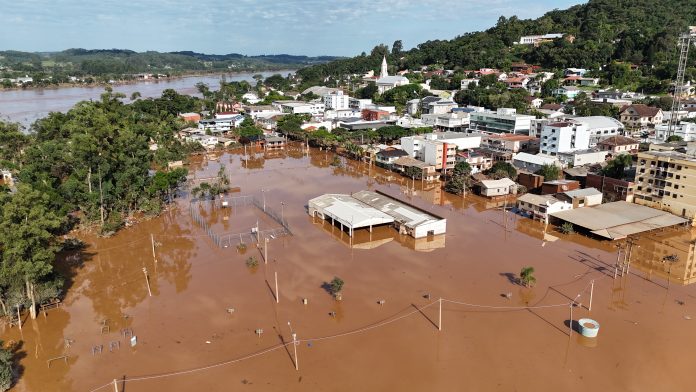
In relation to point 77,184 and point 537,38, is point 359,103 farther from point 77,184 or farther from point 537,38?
point 77,184

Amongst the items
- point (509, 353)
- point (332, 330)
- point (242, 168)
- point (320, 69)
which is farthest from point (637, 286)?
point (320, 69)

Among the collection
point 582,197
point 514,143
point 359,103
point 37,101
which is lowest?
point 582,197

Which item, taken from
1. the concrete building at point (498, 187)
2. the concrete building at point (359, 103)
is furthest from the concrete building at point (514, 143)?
the concrete building at point (359, 103)

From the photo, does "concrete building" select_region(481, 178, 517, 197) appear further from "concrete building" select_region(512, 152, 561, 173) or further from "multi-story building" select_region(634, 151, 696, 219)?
"multi-story building" select_region(634, 151, 696, 219)

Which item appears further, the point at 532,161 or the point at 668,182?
the point at 532,161

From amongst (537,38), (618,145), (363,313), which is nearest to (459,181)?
(618,145)

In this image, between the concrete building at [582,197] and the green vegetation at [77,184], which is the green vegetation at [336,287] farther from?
the concrete building at [582,197]

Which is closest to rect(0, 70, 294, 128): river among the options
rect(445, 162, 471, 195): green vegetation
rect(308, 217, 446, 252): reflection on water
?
rect(308, 217, 446, 252): reflection on water
